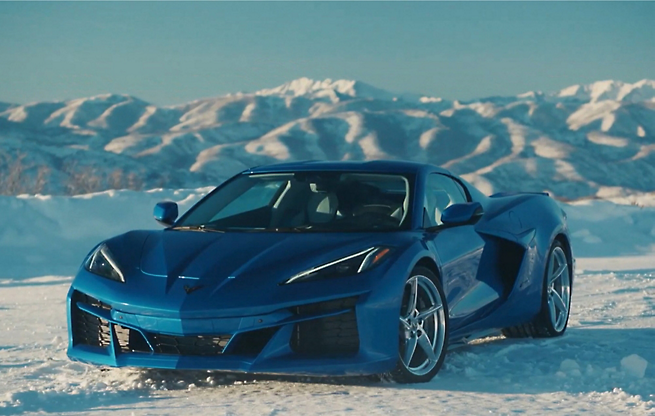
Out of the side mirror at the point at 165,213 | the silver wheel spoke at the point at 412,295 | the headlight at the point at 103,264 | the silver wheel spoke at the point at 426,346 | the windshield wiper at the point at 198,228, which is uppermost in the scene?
the side mirror at the point at 165,213

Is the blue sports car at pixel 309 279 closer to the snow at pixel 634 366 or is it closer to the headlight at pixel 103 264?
the headlight at pixel 103 264

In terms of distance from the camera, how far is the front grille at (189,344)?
16.1 ft

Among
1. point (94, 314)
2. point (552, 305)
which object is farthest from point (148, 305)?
point (552, 305)

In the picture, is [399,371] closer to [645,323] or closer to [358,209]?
[358,209]

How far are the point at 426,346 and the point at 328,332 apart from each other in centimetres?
73

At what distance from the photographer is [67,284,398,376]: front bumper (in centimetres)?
483

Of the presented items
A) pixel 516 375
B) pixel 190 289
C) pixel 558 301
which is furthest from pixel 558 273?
pixel 190 289

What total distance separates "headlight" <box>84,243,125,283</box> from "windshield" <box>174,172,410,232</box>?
69 centimetres

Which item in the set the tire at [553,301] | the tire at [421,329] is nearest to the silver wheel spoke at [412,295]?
the tire at [421,329]

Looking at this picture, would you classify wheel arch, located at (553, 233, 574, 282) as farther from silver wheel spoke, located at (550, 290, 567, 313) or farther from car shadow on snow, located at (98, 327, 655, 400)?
car shadow on snow, located at (98, 327, 655, 400)

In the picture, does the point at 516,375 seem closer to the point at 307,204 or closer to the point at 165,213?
the point at 307,204

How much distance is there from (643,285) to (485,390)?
6.49 metres

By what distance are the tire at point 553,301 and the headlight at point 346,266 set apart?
2.47 m

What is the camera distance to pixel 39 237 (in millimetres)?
15977
